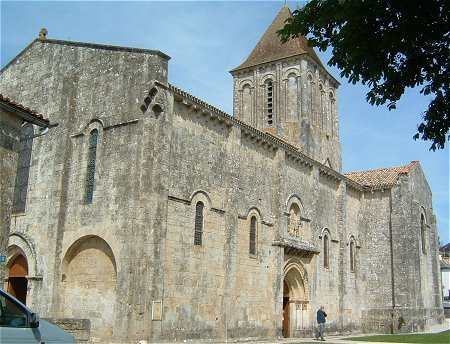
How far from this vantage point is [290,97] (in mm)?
33688

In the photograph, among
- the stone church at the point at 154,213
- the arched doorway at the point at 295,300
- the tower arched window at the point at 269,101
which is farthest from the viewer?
the tower arched window at the point at 269,101

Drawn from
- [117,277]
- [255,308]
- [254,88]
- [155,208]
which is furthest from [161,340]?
[254,88]

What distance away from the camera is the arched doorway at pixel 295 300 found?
2480cm

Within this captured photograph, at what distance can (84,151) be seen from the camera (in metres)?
19.7

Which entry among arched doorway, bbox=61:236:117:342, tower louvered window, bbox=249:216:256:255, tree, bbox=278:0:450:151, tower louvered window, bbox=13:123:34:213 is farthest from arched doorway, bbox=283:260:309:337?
tree, bbox=278:0:450:151

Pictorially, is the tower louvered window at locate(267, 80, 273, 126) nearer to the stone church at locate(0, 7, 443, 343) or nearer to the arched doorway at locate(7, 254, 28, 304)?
the stone church at locate(0, 7, 443, 343)

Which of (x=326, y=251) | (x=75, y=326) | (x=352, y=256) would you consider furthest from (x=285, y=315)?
(x=75, y=326)

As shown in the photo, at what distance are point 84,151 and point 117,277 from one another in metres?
5.18

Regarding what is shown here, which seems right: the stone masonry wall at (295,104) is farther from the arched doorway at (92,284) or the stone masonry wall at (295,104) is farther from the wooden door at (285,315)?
the arched doorway at (92,284)

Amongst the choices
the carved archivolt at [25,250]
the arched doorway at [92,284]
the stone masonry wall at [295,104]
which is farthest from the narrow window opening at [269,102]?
the carved archivolt at [25,250]

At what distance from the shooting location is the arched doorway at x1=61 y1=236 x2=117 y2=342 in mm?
17516

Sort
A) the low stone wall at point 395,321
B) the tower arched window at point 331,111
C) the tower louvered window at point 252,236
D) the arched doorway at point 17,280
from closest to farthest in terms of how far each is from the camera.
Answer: the arched doorway at point 17,280
the tower louvered window at point 252,236
the low stone wall at point 395,321
the tower arched window at point 331,111

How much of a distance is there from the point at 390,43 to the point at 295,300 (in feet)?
62.9

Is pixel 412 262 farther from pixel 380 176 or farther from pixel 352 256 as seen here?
pixel 380 176
